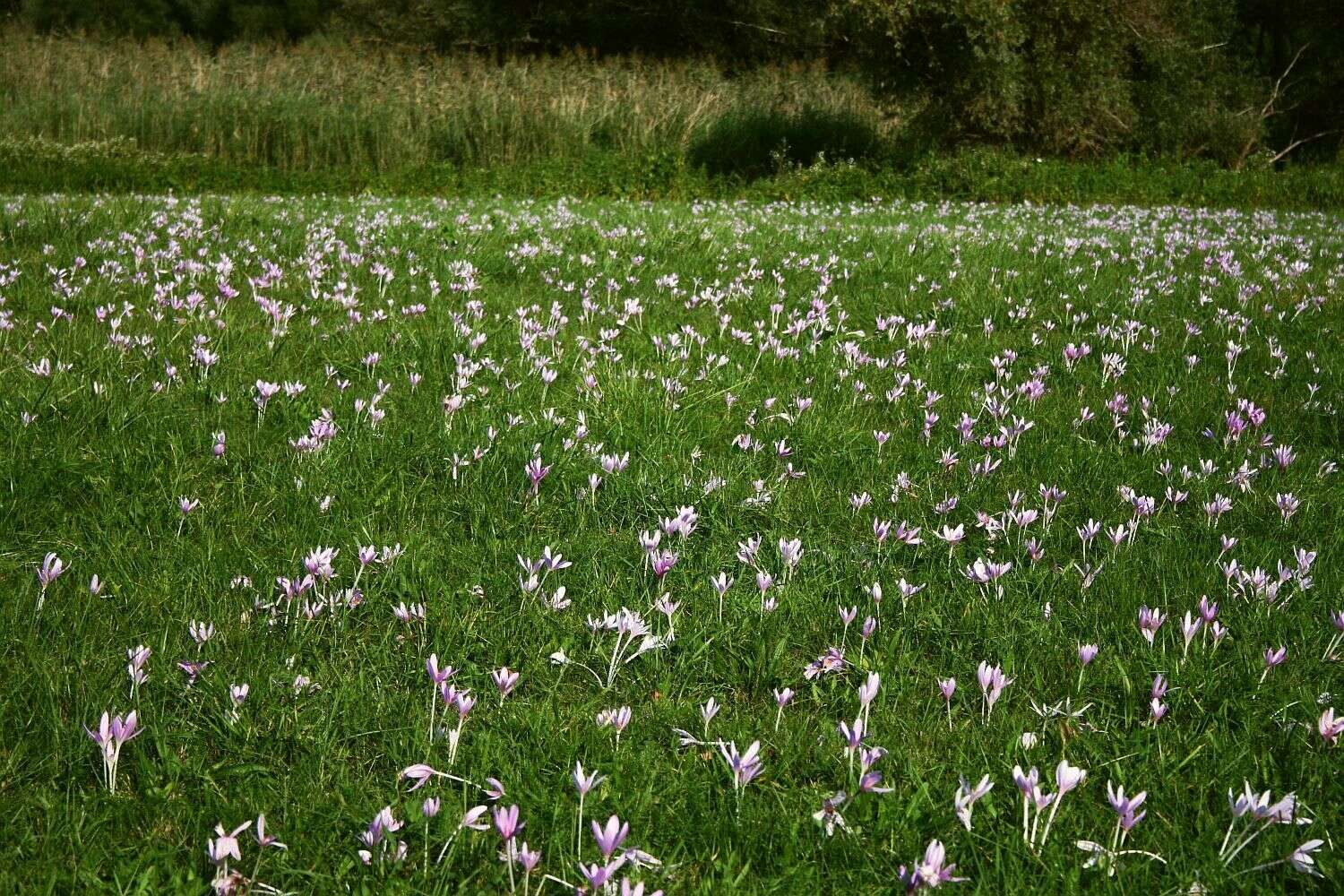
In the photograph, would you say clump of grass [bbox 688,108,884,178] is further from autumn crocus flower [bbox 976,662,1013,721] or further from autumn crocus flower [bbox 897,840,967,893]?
autumn crocus flower [bbox 897,840,967,893]

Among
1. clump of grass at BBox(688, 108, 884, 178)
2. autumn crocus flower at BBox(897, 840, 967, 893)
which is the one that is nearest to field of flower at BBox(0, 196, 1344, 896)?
autumn crocus flower at BBox(897, 840, 967, 893)

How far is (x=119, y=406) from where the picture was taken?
13.1ft

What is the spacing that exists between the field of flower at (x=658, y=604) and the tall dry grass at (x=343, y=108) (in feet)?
43.2

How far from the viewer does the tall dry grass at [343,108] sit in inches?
696

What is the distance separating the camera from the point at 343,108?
18141 mm

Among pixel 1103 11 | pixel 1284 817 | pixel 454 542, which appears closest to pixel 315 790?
pixel 454 542

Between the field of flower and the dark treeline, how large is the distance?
13602 mm

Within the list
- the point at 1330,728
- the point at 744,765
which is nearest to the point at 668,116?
the point at 1330,728

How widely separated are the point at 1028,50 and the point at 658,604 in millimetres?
19478

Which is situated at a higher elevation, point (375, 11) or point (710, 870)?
point (375, 11)

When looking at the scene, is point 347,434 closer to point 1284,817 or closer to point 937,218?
point 1284,817

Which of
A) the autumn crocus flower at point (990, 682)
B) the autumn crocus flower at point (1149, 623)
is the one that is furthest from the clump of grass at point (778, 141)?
the autumn crocus flower at point (990, 682)

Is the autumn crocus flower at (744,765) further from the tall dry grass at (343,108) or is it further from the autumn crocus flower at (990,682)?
the tall dry grass at (343,108)

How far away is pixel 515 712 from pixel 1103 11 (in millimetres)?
20806
